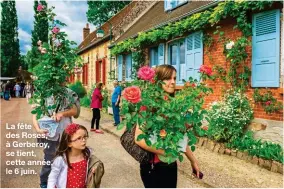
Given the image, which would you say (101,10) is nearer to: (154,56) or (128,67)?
(128,67)

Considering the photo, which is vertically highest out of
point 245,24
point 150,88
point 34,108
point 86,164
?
point 245,24

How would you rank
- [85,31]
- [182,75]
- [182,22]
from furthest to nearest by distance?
1. [85,31]
2. [182,75]
3. [182,22]

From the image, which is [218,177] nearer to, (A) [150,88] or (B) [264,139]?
(B) [264,139]

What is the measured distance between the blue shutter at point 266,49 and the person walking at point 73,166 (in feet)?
16.5

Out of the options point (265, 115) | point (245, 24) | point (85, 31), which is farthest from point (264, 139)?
point (85, 31)

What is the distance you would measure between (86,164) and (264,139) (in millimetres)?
5031

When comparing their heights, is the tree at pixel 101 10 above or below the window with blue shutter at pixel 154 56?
above

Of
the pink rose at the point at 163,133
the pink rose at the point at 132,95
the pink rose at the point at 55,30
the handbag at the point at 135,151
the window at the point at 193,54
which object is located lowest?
the handbag at the point at 135,151

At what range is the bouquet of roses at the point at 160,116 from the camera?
6.29ft

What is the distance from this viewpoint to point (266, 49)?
6.72m

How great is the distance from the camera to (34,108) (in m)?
3.35

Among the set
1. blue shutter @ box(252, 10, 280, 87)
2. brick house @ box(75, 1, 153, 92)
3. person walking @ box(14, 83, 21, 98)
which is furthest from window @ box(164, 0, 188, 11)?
person walking @ box(14, 83, 21, 98)

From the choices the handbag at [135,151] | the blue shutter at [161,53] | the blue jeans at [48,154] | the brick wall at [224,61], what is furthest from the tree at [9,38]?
the handbag at [135,151]

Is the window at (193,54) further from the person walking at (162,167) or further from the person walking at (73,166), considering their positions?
the person walking at (162,167)
